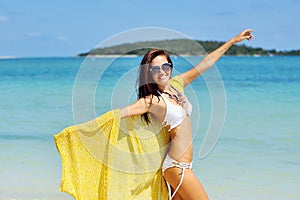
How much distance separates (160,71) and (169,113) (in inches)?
11.9

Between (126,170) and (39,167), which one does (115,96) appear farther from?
(39,167)

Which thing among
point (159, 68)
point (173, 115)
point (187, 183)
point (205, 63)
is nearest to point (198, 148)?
point (205, 63)

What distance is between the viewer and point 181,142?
4.03 meters

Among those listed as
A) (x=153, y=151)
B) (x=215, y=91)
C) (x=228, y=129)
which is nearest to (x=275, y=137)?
(x=228, y=129)

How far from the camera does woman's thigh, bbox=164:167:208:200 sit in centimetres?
405

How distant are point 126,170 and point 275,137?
6.88m

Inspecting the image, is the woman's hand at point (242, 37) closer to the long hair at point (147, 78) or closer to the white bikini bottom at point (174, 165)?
the long hair at point (147, 78)

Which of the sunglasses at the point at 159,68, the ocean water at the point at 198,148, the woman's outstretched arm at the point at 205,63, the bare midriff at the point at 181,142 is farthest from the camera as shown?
the woman's outstretched arm at the point at 205,63

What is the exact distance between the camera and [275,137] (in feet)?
34.6

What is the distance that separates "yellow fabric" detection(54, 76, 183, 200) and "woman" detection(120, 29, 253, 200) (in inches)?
3.5

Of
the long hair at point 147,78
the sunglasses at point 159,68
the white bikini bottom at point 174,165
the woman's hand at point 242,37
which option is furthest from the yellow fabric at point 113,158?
the woman's hand at point 242,37

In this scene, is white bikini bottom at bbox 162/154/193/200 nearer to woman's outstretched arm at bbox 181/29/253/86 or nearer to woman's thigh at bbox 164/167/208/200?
woman's thigh at bbox 164/167/208/200

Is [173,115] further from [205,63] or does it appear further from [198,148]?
[198,148]

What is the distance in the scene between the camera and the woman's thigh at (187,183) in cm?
405
